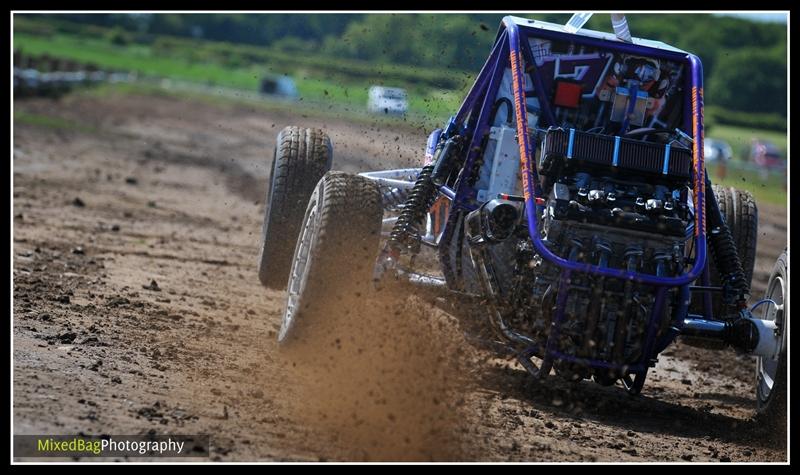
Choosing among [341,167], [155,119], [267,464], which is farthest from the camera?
[155,119]

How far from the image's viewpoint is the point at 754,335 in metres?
7.67

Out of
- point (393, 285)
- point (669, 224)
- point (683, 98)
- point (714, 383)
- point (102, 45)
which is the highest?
point (683, 98)

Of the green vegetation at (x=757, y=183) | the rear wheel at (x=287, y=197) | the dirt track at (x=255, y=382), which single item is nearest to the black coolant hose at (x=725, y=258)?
the dirt track at (x=255, y=382)

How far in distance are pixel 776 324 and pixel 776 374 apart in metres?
0.33

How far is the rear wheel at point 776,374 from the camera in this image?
772cm

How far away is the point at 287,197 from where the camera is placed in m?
9.26

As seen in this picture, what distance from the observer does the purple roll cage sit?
7.00 m

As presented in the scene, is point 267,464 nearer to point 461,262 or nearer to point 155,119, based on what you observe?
point 461,262

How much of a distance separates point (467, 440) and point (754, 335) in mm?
2246

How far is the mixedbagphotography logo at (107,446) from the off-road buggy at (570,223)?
1717mm

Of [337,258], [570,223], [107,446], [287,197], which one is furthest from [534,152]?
[107,446]

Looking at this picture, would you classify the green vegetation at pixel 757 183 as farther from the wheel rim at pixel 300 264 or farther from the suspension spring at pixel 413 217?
the wheel rim at pixel 300 264

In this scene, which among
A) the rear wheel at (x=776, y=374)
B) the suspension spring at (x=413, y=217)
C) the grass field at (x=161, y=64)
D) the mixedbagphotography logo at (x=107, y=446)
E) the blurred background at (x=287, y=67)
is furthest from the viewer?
the grass field at (x=161, y=64)

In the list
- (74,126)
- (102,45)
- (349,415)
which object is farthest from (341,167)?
(102,45)
